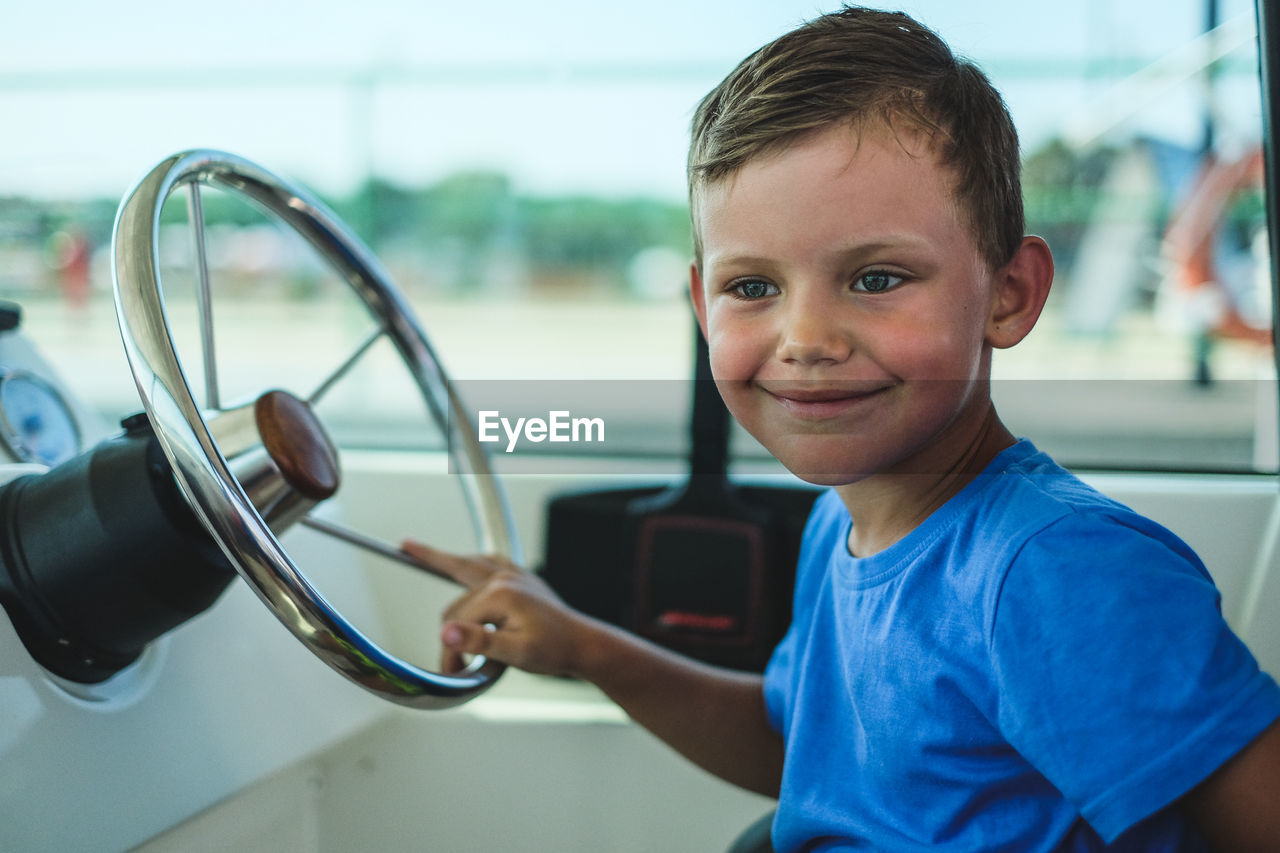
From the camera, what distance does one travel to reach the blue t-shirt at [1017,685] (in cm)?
48

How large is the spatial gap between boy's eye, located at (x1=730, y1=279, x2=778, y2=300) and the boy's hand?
1.11ft

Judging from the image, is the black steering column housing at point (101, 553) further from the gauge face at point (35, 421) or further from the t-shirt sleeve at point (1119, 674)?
the t-shirt sleeve at point (1119, 674)

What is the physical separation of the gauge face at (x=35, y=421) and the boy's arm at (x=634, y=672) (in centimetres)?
36

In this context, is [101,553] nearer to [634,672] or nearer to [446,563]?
[446,563]

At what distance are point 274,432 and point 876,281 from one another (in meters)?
0.44

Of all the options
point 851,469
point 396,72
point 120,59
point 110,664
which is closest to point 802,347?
point 851,469

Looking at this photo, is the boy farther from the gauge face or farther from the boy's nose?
the gauge face

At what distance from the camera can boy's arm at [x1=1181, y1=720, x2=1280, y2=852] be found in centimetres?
48

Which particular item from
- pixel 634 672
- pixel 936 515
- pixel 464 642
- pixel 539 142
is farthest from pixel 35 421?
Answer: pixel 539 142

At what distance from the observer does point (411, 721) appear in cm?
117

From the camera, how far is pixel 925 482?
2.14 ft

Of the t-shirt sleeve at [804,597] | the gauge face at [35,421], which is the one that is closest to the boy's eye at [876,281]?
the t-shirt sleeve at [804,597]

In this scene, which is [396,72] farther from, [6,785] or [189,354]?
[6,785]

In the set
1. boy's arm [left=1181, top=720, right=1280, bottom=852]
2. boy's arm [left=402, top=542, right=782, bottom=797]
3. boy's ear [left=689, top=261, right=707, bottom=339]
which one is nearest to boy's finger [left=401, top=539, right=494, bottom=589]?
boy's arm [left=402, top=542, right=782, bottom=797]
